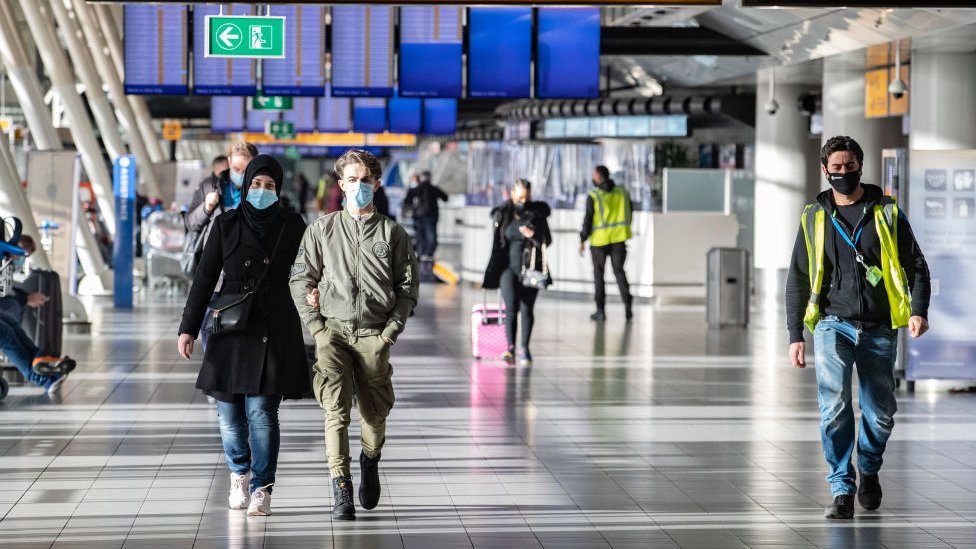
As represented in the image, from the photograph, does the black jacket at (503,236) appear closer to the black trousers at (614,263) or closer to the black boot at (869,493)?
the black trousers at (614,263)

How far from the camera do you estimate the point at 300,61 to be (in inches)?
717

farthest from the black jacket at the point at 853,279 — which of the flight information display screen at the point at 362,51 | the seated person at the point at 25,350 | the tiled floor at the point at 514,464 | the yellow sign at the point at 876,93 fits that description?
the yellow sign at the point at 876,93

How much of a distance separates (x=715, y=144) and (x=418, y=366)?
78.0 ft

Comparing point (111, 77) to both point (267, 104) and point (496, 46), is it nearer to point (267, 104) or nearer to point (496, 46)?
point (267, 104)

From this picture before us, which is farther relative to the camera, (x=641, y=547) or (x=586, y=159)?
(x=586, y=159)

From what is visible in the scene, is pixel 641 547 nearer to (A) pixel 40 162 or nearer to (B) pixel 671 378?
(B) pixel 671 378

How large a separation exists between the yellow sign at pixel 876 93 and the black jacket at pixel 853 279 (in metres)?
12.7

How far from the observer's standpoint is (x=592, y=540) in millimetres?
6434

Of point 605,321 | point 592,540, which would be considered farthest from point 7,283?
point 605,321

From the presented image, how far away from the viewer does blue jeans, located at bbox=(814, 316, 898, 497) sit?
690 cm

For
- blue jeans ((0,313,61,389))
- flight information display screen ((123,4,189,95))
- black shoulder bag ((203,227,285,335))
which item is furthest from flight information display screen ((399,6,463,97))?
black shoulder bag ((203,227,285,335))

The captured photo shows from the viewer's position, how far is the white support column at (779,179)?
872 inches

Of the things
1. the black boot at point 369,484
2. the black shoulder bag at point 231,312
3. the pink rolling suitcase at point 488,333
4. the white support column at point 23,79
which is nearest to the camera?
the black shoulder bag at point 231,312

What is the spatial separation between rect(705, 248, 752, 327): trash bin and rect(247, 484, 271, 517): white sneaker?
11.5 metres
